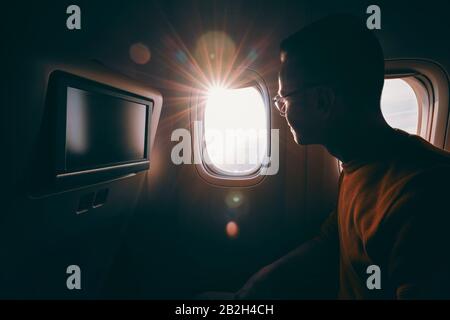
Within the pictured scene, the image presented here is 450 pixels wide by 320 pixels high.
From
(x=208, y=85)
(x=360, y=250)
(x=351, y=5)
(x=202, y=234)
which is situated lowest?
(x=202, y=234)

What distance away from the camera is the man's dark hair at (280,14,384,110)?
115 cm

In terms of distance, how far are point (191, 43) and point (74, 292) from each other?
5.52 ft

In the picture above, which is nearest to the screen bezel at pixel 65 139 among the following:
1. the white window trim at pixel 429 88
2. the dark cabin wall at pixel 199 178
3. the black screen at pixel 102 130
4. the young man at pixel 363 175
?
the black screen at pixel 102 130

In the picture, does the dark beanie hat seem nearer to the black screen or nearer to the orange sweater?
the orange sweater

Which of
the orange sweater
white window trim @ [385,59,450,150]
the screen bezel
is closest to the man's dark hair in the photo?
the orange sweater

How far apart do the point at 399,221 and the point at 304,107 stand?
59 cm

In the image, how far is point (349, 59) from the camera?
114 centimetres

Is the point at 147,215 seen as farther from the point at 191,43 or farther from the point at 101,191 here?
the point at 191,43

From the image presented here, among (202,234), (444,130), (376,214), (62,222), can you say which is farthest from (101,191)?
(444,130)

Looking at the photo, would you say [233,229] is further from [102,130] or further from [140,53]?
[140,53]

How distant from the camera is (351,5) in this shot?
80.4 inches

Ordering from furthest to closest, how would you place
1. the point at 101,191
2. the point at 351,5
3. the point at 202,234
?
the point at 202,234
the point at 351,5
the point at 101,191

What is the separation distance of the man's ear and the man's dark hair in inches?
0.9
